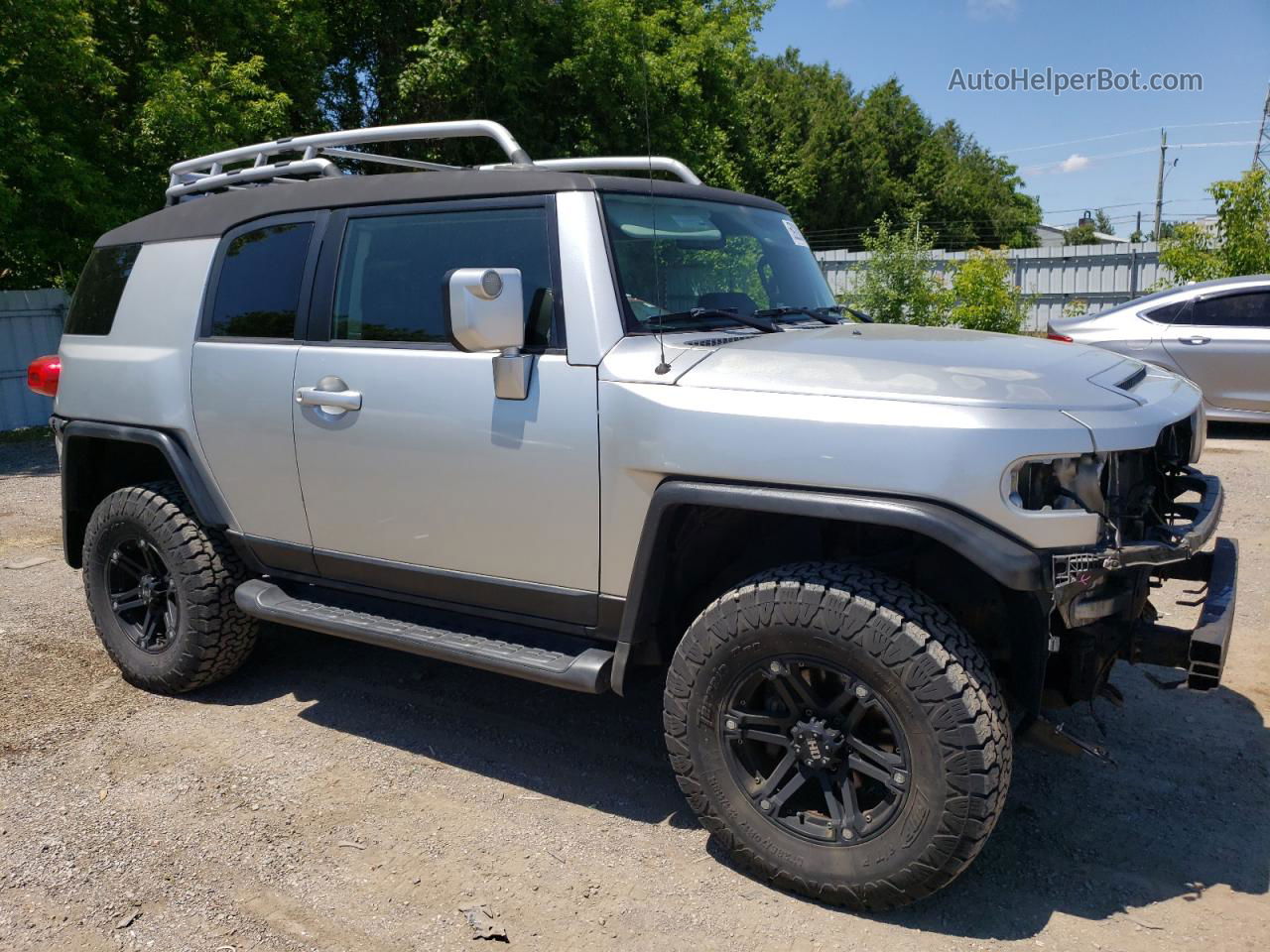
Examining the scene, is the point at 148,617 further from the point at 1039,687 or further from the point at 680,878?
the point at 1039,687

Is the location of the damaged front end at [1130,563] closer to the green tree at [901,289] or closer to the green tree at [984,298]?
the green tree at [901,289]

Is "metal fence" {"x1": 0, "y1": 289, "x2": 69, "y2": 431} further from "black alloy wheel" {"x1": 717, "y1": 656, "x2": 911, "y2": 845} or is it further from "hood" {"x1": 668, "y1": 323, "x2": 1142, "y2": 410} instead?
"black alloy wheel" {"x1": 717, "y1": 656, "x2": 911, "y2": 845}

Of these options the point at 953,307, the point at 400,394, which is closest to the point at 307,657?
the point at 400,394

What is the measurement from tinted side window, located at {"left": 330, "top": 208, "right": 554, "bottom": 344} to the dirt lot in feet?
5.36

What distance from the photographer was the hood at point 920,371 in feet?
9.09

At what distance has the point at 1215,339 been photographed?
9.58m

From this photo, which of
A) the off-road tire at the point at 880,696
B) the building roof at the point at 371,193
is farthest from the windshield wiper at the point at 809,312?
the off-road tire at the point at 880,696

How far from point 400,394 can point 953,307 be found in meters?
13.1

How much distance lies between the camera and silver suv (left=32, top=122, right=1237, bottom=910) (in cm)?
274

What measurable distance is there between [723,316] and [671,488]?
2.96 ft

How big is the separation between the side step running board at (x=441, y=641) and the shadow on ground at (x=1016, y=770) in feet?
1.49

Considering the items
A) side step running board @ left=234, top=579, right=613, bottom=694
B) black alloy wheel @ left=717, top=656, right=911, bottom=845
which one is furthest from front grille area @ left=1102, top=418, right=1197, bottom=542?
side step running board @ left=234, top=579, right=613, bottom=694

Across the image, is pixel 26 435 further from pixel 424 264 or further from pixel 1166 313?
pixel 1166 313

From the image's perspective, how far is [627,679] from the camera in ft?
10.9
